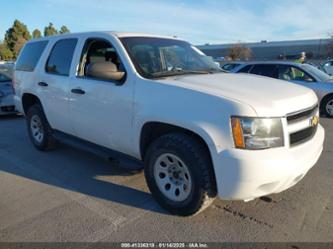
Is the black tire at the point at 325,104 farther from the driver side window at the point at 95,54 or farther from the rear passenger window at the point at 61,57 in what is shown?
the rear passenger window at the point at 61,57

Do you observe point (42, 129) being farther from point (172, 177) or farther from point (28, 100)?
point (172, 177)

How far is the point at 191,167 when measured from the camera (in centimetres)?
307

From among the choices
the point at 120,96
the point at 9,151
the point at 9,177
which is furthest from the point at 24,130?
the point at 120,96

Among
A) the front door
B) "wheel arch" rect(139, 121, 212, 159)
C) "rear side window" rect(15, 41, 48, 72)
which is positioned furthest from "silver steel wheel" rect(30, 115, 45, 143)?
"wheel arch" rect(139, 121, 212, 159)

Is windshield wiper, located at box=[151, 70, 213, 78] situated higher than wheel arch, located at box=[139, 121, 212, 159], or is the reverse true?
windshield wiper, located at box=[151, 70, 213, 78]

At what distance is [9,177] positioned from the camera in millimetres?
4523

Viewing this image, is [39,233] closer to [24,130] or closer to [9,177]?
[9,177]

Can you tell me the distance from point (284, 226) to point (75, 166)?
124 inches

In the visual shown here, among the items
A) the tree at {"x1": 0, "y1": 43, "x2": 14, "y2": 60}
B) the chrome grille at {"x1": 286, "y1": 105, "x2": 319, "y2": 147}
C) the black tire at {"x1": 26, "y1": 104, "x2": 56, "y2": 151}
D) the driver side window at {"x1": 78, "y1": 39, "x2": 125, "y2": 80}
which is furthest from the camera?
the tree at {"x1": 0, "y1": 43, "x2": 14, "y2": 60}

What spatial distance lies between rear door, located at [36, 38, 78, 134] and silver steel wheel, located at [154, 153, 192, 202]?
6.01 feet

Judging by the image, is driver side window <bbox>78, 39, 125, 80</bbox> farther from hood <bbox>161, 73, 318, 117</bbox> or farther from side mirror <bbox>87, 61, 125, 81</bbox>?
hood <bbox>161, 73, 318, 117</bbox>

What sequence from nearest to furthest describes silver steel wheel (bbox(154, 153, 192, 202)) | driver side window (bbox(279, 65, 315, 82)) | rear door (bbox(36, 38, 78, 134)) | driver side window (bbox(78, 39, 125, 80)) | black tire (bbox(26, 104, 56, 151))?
silver steel wheel (bbox(154, 153, 192, 202)), driver side window (bbox(78, 39, 125, 80)), rear door (bbox(36, 38, 78, 134)), black tire (bbox(26, 104, 56, 151)), driver side window (bbox(279, 65, 315, 82))

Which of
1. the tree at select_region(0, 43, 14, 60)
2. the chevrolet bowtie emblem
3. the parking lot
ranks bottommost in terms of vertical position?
the parking lot

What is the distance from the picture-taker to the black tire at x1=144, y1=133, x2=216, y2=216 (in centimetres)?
301
